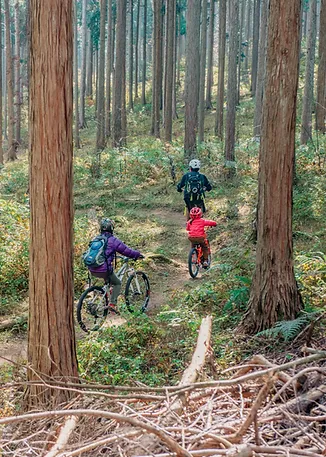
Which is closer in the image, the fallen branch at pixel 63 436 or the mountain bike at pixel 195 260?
the fallen branch at pixel 63 436

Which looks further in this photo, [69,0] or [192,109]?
[192,109]

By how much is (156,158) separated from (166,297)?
11177mm

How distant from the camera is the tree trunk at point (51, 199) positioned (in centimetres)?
463

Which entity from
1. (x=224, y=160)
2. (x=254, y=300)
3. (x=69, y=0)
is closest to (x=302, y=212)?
(x=254, y=300)

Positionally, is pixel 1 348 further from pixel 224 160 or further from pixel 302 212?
pixel 224 160

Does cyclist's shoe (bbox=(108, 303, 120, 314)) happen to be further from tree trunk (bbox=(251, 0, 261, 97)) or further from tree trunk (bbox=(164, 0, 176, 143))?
Result: tree trunk (bbox=(251, 0, 261, 97))

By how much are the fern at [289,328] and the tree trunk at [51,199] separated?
2.22 m

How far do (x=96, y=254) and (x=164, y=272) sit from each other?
10.4ft

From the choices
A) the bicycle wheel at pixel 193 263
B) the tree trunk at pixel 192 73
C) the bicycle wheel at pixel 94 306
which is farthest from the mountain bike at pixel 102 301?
Result: the tree trunk at pixel 192 73

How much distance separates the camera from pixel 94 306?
7898mm

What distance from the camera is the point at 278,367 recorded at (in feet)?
9.02

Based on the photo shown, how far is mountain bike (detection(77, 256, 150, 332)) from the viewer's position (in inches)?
310

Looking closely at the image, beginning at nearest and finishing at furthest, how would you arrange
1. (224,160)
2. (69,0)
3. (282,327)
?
Answer: (69,0) → (282,327) → (224,160)

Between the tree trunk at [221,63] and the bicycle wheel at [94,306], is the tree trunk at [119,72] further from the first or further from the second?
the bicycle wheel at [94,306]
